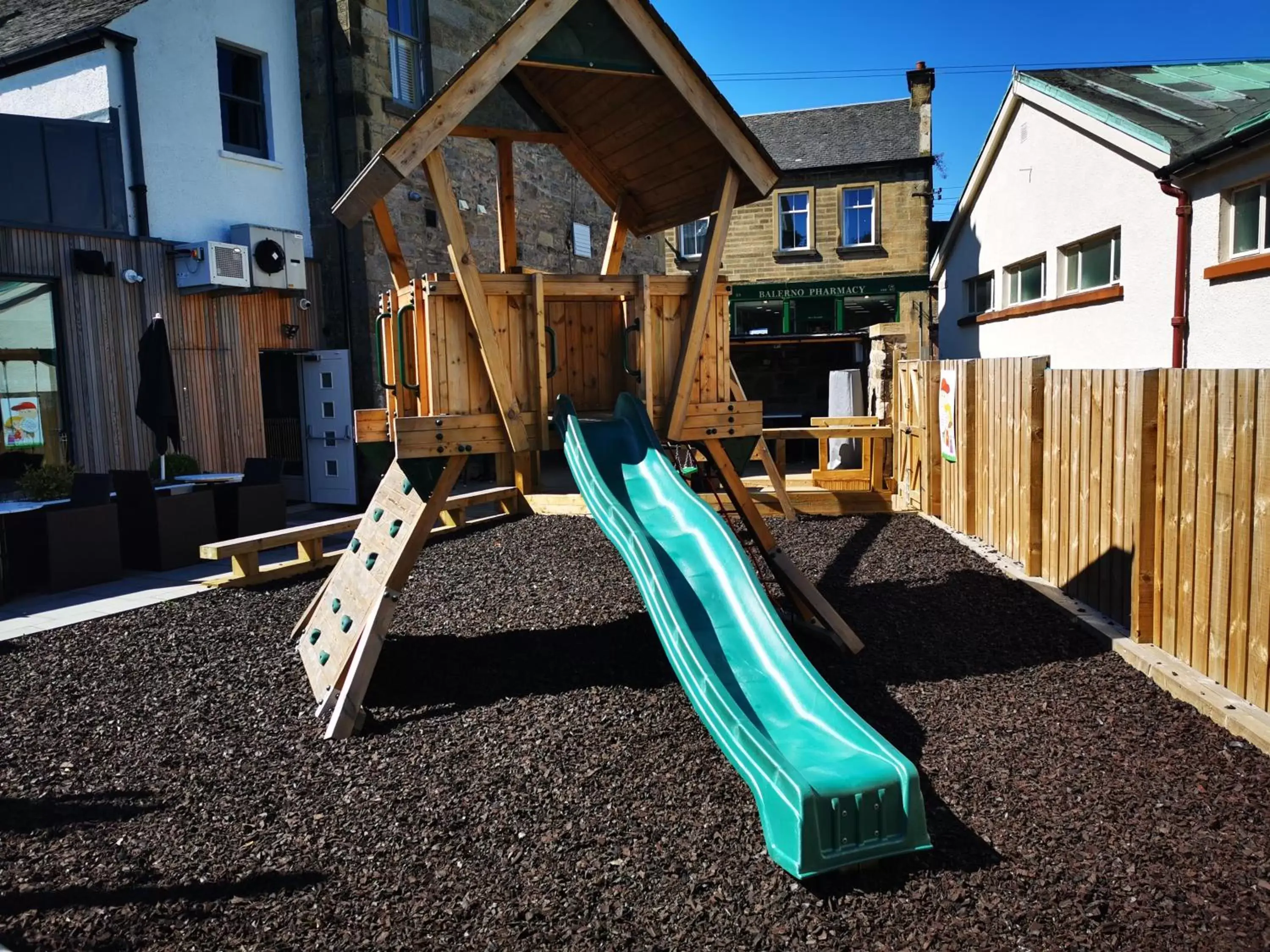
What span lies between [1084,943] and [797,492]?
804 cm

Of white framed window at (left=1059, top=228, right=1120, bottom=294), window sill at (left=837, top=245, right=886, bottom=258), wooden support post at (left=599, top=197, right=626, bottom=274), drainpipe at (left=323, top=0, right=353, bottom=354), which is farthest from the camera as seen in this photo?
window sill at (left=837, top=245, right=886, bottom=258)

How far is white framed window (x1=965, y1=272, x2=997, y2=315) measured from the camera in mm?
17906

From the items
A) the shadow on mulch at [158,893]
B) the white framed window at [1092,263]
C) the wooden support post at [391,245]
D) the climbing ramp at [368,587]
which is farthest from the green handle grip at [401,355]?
the white framed window at [1092,263]

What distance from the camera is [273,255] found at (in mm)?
12891

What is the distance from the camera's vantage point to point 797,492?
1093 centimetres

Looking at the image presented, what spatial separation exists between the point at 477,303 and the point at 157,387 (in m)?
5.97

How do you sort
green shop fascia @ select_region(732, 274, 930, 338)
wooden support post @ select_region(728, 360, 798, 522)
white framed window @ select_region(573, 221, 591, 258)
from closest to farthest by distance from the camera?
wooden support post @ select_region(728, 360, 798, 522) < white framed window @ select_region(573, 221, 591, 258) < green shop fascia @ select_region(732, 274, 930, 338)

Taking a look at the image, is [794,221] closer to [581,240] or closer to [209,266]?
[581,240]

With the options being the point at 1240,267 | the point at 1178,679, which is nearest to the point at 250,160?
the point at 1240,267

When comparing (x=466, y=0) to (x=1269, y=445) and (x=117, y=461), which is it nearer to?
(x=117, y=461)

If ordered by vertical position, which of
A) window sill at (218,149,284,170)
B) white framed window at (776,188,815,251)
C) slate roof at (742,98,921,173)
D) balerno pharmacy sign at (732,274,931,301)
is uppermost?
slate roof at (742,98,921,173)

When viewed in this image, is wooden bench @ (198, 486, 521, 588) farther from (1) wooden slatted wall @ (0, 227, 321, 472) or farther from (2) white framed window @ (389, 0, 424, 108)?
(2) white framed window @ (389, 0, 424, 108)

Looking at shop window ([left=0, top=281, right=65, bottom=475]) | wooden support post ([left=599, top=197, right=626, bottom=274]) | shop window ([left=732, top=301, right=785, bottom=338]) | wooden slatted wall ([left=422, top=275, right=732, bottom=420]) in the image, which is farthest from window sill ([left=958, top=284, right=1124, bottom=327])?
shop window ([left=0, top=281, right=65, bottom=475])

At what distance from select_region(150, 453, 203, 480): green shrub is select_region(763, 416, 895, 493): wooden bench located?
22.3 feet
